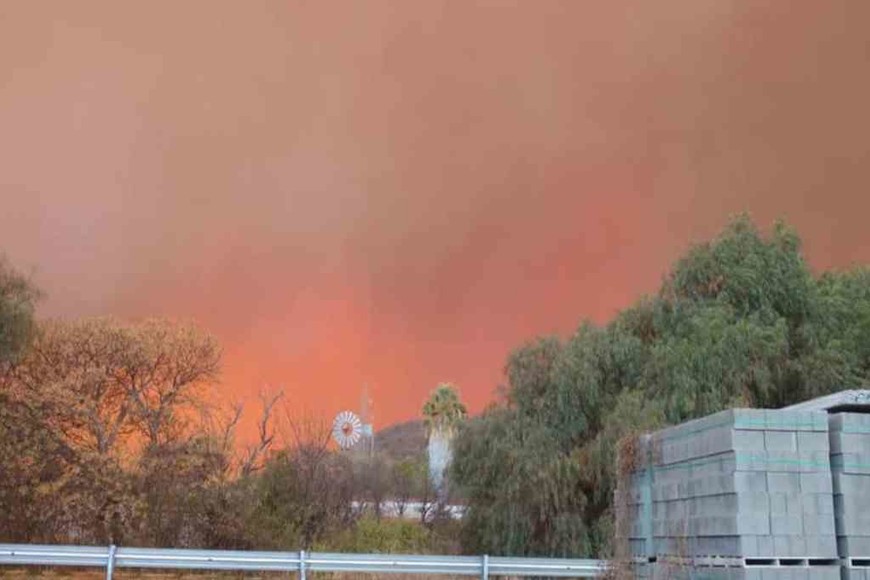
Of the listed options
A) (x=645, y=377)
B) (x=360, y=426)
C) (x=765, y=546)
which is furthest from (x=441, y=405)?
(x=765, y=546)

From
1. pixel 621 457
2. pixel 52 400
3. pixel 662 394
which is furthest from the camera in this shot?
pixel 52 400

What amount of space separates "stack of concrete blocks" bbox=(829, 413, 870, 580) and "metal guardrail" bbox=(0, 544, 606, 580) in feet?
18.9

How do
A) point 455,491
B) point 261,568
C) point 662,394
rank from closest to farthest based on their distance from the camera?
1. point 261,568
2. point 662,394
3. point 455,491

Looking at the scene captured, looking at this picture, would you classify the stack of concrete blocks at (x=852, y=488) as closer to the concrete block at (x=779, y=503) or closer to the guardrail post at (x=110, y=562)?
the concrete block at (x=779, y=503)

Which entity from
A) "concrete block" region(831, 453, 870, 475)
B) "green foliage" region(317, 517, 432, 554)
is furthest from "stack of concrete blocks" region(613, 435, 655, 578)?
"green foliage" region(317, 517, 432, 554)

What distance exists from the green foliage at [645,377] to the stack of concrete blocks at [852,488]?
1124 centimetres

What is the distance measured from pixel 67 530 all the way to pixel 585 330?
14760 millimetres

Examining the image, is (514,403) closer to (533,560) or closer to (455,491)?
(455,491)

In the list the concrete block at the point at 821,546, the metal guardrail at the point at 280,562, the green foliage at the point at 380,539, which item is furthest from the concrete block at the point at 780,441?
the green foliage at the point at 380,539

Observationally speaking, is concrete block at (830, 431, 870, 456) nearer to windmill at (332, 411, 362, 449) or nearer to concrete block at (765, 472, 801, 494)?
concrete block at (765, 472, 801, 494)

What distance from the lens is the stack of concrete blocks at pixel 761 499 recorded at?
1016 cm

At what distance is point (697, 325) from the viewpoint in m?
24.8

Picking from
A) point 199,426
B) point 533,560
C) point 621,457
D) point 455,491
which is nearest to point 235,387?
point 199,426

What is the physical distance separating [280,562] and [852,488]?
32.8 feet
